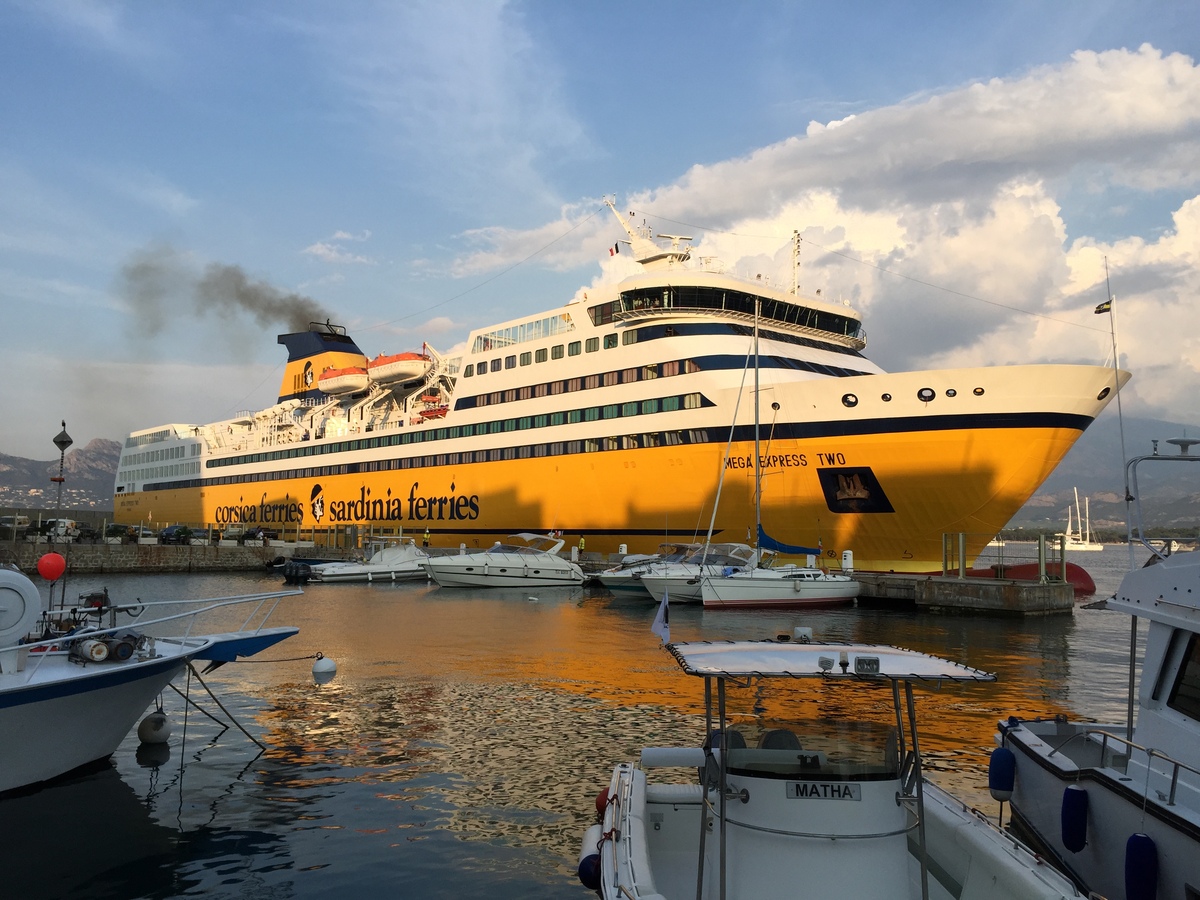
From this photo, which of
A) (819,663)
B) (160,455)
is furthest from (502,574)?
(160,455)

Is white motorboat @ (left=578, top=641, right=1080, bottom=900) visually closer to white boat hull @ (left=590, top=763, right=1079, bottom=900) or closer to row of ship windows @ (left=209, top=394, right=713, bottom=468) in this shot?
white boat hull @ (left=590, top=763, right=1079, bottom=900)

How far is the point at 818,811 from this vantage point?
5223 mm

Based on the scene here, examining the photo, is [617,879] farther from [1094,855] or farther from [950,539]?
[950,539]

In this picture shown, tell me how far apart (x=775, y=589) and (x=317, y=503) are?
37.4 m

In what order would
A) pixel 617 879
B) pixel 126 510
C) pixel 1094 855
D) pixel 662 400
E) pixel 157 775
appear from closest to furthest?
1. pixel 617 879
2. pixel 1094 855
3. pixel 157 775
4. pixel 662 400
5. pixel 126 510

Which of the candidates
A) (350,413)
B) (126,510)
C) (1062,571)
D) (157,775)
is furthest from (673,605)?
(126,510)

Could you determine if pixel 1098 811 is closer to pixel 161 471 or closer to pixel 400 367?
pixel 400 367

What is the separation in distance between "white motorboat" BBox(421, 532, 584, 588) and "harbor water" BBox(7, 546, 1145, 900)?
14.6 metres

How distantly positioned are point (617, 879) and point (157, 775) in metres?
7.82

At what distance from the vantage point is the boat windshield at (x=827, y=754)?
5309mm

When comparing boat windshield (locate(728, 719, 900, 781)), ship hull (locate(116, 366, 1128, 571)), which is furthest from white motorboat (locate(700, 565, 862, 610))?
boat windshield (locate(728, 719, 900, 781))

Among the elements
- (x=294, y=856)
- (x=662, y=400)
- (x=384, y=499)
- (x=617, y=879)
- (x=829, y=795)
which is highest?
(x=662, y=400)

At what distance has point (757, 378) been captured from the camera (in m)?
31.1

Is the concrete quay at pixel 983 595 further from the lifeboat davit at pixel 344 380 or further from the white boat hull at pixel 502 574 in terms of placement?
the lifeboat davit at pixel 344 380
